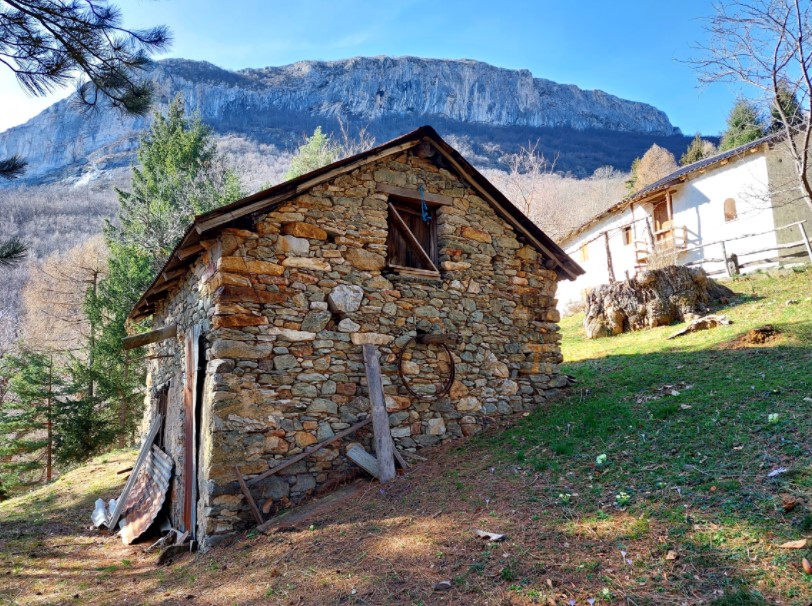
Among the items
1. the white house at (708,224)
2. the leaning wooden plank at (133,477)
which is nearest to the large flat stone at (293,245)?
the leaning wooden plank at (133,477)

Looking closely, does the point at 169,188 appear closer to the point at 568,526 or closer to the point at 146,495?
the point at 146,495

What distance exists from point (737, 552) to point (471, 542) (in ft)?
6.86

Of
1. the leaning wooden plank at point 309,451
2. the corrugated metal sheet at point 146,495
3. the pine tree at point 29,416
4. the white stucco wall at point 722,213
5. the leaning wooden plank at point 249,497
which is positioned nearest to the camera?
the leaning wooden plank at point 249,497

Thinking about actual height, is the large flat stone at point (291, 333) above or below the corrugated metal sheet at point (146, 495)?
above

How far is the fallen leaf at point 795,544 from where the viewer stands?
3.51 m

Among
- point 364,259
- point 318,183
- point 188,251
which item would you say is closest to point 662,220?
point 364,259

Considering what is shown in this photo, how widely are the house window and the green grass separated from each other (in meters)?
2.95

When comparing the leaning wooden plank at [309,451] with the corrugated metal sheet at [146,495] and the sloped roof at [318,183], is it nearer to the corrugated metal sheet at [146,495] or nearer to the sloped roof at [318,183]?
the corrugated metal sheet at [146,495]

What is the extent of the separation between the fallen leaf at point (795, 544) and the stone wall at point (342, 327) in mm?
4434

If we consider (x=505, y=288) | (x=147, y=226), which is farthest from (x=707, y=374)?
(x=147, y=226)

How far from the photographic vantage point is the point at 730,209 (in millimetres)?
18812

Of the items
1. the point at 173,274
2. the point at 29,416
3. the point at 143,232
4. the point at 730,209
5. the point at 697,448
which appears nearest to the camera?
the point at 697,448

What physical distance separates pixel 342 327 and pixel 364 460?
182 centimetres

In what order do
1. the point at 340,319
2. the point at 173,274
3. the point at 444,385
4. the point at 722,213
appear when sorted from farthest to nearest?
the point at 722,213, the point at 173,274, the point at 444,385, the point at 340,319
